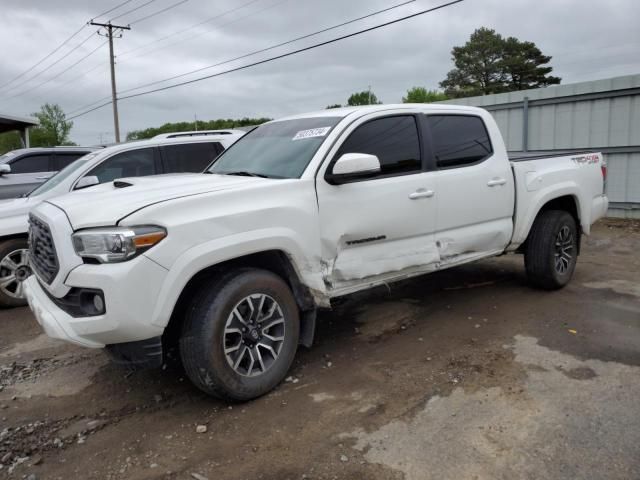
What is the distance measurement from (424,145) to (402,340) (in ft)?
5.44

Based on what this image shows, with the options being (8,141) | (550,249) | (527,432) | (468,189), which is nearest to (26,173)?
(468,189)

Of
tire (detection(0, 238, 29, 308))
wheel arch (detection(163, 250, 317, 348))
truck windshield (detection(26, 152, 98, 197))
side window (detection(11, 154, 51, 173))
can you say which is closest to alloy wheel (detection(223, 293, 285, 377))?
wheel arch (detection(163, 250, 317, 348))

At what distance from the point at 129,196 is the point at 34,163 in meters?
6.40

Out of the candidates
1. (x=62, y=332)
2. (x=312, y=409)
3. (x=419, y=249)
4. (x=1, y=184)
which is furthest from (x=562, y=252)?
(x=1, y=184)

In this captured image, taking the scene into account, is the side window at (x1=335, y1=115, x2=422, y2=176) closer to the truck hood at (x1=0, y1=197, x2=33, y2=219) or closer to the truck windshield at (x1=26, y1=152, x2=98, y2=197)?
the truck windshield at (x1=26, y1=152, x2=98, y2=197)

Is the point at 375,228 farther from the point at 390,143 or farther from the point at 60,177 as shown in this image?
the point at 60,177

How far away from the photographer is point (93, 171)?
611 centimetres

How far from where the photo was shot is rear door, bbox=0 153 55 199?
25.1ft

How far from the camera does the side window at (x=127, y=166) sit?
245 inches

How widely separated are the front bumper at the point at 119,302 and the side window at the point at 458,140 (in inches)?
104

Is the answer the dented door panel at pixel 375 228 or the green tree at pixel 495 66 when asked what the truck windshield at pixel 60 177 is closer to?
the dented door panel at pixel 375 228

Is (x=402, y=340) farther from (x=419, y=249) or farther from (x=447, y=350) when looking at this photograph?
(x=419, y=249)

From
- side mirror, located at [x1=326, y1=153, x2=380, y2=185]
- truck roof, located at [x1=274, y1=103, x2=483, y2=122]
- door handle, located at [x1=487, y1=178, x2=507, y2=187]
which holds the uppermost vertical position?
truck roof, located at [x1=274, y1=103, x2=483, y2=122]

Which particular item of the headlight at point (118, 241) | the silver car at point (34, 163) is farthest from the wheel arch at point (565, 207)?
the silver car at point (34, 163)
